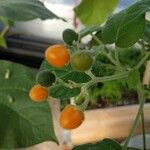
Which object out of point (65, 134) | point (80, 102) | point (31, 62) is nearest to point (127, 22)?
point (80, 102)

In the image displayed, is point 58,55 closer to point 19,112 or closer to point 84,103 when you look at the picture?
point 84,103

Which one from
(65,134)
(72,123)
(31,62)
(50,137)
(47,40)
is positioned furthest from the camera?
(47,40)

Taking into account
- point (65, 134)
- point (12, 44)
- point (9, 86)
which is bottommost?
point (65, 134)

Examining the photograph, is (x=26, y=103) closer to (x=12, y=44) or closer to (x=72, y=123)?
(x=72, y=123)

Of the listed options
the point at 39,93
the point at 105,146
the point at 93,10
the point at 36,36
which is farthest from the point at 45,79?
the point at 36,36

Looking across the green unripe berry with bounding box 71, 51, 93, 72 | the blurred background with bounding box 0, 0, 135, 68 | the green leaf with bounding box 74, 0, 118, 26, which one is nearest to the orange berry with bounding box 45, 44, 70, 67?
the green unripe berry with bounding box 71, 51, 93, 72

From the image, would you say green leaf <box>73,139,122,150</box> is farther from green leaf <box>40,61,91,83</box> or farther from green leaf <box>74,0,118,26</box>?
green leaf <box>74,0,118,26</box>
